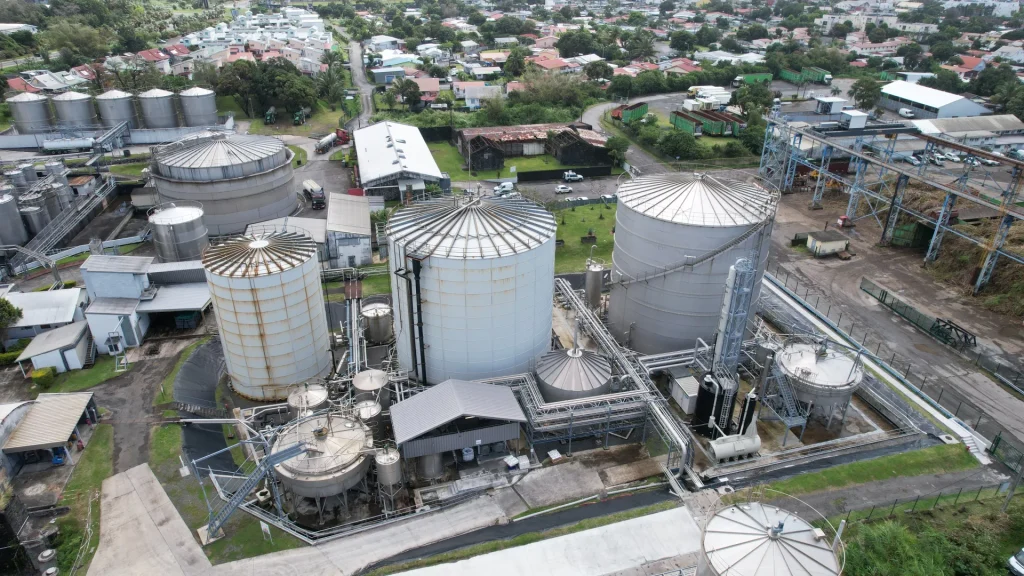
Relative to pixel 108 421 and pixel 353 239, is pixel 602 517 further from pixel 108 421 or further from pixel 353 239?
pixel 353 239

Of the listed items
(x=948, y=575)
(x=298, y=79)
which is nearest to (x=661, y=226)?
(x=948, y=575)

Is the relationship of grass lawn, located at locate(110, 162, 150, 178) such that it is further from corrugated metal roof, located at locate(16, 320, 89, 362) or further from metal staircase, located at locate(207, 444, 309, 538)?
metal staircase, located at locate(207, 444, 309, 538)

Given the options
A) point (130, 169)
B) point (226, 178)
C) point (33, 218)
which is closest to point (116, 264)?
point (226, 178)

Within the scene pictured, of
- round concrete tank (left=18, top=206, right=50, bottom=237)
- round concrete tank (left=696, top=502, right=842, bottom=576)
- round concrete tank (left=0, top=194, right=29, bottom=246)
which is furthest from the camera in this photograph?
round concrete tank (left=18, top=206, right=50, bottom=237)

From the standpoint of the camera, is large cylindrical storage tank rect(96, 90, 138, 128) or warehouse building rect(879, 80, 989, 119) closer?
large cylindrical storage tank rect(96, 90, 138, 128)

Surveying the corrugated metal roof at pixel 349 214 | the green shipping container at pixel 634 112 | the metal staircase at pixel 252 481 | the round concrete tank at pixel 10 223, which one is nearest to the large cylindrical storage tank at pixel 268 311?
the metal staircase at pixel 252 481

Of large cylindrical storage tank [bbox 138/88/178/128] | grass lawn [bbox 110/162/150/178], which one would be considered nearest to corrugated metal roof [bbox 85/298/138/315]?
grass lawn [bbox 110/162/150/178]
